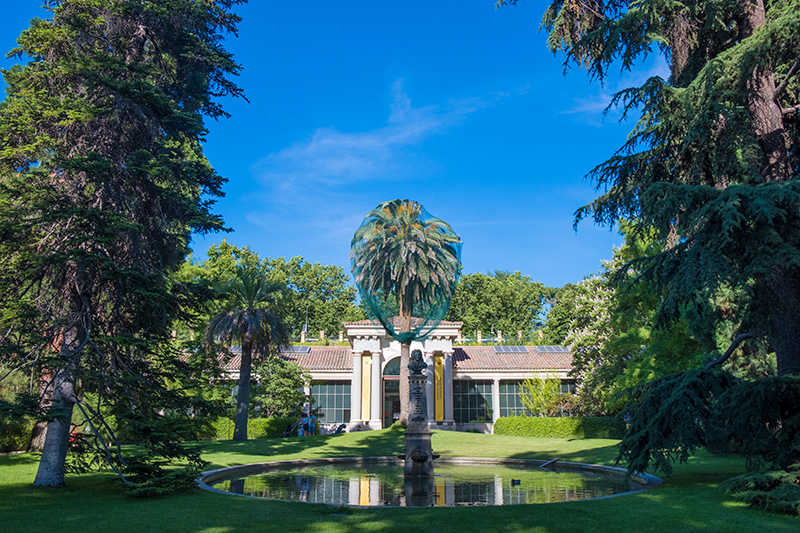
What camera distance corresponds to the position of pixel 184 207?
14141 mm

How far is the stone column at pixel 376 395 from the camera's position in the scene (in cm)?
3516

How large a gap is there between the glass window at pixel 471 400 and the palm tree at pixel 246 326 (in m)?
17.3

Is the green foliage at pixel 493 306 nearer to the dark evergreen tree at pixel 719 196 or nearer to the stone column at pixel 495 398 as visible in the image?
the stone column at pixel 495 398

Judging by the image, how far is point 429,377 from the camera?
Result: 35531mm

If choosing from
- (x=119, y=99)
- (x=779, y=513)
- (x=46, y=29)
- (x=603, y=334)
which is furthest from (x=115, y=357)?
(x=603, y=334)

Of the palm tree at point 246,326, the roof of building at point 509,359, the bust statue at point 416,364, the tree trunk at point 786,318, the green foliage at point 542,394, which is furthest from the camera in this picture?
the roof of building at point 509,359

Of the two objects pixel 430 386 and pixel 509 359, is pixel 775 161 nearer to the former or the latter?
Answer: pixel 430 386

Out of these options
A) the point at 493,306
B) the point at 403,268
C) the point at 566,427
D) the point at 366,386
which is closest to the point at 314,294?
the point at 493,306

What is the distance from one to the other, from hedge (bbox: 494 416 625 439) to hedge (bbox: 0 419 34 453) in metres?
23.1

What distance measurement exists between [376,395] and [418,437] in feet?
71.9

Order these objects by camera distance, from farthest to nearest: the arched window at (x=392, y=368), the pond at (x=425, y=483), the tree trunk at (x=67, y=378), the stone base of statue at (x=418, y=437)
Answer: the arched window at (x=392, y=368)
the stone base of statue at (x=418, y=437)
the pond at (x=425, y=483)
the tree trunk at (x=67, y=378)

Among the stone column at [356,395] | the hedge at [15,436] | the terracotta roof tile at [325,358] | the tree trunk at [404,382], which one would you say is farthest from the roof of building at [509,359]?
the hedge at [15,436]

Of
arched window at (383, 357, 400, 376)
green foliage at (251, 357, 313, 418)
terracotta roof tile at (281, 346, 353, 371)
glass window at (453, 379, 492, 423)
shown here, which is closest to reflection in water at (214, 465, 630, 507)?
green foliage at (251, 357, 313, 418)

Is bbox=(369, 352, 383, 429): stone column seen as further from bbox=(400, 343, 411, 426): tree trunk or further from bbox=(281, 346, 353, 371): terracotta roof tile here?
Result: bbox=(400, 343, 411, 426): tree trunk
